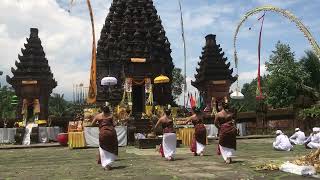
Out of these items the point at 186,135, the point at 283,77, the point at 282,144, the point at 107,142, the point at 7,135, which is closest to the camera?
A: the point at 107,142

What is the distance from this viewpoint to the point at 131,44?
40.4 meters

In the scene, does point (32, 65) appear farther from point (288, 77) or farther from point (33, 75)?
point (288, 77)

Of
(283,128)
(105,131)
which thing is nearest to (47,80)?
(283,128)

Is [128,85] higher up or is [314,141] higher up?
[128,85]

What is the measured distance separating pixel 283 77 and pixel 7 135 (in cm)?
2284

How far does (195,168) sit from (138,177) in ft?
6.60

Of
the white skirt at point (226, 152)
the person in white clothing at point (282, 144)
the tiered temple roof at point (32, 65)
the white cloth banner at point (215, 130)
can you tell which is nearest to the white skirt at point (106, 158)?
the white skirt at point (226, 152)

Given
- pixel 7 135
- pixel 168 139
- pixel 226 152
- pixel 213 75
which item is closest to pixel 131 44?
pixel 213 75

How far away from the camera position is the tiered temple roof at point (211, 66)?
48594 mm

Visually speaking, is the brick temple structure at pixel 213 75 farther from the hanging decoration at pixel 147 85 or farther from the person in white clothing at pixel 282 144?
Result: the person in white clothing at pixel 282 144

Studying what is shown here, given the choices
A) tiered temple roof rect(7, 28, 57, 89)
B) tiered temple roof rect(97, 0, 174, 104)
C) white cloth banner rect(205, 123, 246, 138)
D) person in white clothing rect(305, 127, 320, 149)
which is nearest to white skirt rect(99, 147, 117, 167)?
person in white clothing rect(305, 127, 320, 149)

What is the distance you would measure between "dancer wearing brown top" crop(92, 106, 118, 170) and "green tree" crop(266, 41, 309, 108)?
2520 centimetres

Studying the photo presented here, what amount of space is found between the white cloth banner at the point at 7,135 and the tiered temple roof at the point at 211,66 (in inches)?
900

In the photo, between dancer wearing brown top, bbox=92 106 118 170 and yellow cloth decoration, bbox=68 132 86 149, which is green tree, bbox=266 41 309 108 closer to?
yellow cloth decoration, bbox=68 132 86 149
